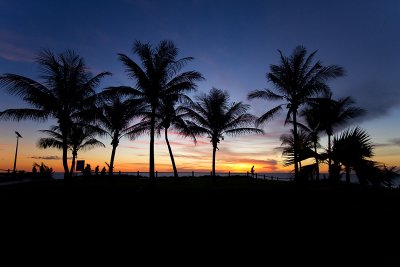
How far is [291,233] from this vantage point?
23.7ft

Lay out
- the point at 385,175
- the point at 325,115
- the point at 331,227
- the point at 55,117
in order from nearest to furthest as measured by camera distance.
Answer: the point at 385,175 < the point at 331,227 < the point at 55,117 < the point at 325,115

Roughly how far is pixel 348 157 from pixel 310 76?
13.2 metres

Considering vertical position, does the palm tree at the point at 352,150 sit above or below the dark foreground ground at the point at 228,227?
above

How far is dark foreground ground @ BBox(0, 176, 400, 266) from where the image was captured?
233 inches

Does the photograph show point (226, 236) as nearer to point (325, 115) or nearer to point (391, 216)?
point (391, 216)

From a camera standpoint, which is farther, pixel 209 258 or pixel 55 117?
pixel 55 117

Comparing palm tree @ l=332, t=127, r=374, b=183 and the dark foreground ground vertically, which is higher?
palm tree @ l=332, t=127, r=374, b=183

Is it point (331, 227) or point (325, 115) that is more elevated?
point (325, 115)

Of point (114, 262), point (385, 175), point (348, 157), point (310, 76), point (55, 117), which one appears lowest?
point (114, 262)

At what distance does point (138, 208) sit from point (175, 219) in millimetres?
2261

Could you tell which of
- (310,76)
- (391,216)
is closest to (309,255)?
(391,216)

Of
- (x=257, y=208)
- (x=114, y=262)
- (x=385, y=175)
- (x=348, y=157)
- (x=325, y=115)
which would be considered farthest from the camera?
(x=325, y=115)

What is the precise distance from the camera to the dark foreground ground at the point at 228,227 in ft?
19.5

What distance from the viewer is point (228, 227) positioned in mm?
7660
